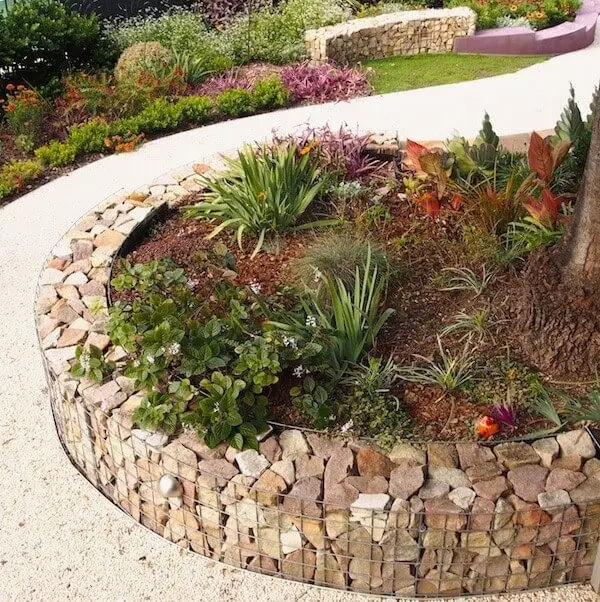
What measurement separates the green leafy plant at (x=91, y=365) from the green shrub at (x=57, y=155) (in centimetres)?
343

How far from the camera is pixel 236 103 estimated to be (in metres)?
7.73

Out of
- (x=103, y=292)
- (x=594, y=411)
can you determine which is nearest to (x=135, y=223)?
(x=103, y=292)

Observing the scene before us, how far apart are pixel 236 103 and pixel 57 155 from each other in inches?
67.1

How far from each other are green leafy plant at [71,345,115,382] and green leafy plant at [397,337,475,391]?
1277 mm

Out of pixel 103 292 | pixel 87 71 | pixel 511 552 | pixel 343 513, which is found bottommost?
pixel 511 552

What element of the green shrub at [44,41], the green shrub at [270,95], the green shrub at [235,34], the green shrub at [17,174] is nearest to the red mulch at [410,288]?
the green shrub at [17,174]

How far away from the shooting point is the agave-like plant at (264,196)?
4.91 meters

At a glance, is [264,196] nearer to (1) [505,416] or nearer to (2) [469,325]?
(2) [469,325]

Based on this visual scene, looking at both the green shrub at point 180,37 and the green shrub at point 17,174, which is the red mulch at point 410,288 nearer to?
the green shrub at point 17,174

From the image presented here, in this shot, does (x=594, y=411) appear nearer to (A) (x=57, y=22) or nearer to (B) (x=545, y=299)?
(B) (x=545, y=299)

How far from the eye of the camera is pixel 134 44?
29.0ft

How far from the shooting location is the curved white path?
3.38 m

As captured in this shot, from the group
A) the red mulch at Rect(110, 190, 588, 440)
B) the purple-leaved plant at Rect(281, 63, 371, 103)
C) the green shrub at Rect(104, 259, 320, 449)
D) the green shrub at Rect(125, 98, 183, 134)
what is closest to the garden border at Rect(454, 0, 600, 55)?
the purple-leaved plant at Rect(281, 63, 371, 103)

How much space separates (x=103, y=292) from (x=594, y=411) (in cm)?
244
